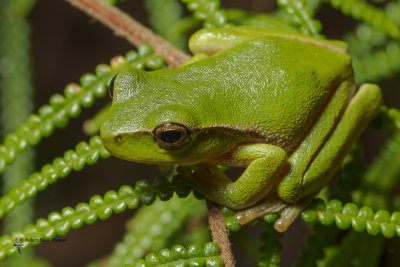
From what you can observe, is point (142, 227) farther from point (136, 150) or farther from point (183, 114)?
point (183, 114)

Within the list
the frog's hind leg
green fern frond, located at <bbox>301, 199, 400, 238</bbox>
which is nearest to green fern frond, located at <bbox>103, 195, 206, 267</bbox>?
the frog's hind leg

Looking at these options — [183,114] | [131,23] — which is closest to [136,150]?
[183,114]

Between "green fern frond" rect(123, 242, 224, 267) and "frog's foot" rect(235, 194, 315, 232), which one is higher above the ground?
"green fern frond" rect(123, 242, 224, 267)

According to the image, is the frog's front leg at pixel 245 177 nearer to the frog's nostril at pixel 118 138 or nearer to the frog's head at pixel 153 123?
the frog's head at pixel 153 123

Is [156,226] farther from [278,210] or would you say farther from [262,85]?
[262,85]

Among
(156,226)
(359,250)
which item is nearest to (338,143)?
(359,250)

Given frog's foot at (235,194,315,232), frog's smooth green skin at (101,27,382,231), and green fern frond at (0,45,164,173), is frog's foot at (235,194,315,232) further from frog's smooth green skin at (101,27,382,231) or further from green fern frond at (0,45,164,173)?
green fern frond at (0,45,164,173)
